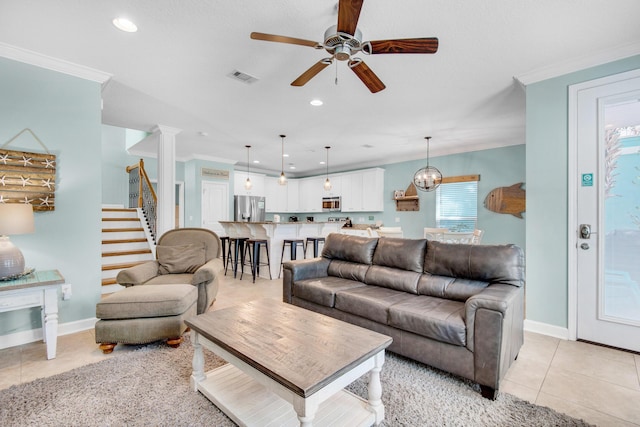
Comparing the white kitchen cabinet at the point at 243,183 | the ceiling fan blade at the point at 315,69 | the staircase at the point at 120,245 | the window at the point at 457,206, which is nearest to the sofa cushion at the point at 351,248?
the ceiling fan blade at the point at 315,69

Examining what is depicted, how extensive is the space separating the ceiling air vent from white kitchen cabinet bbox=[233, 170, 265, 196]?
4.78 m

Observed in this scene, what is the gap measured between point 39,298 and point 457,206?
664 centimetres

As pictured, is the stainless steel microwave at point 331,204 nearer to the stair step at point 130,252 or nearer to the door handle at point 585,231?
the stair step at point 130,252

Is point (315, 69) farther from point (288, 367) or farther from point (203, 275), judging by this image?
point (203, 275)

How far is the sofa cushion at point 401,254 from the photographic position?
2875 mm

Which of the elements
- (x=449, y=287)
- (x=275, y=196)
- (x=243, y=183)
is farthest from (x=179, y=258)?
(x=275, y=196)

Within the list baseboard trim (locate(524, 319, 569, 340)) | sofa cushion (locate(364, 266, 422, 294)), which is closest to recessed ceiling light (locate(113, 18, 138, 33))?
sofa cushion (locate(364, 266, 422, 294))

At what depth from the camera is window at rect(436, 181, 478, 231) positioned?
6012 millimetres

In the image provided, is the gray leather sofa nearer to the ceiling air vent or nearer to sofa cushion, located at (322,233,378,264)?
sofa cushion, located at (322,233,378,264)

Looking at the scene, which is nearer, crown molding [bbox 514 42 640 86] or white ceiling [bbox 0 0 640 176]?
white ceiling [bbox 0 0 640 176]

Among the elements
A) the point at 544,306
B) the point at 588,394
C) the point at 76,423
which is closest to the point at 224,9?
the point at 76,423

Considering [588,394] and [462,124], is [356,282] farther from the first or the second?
[462,124]

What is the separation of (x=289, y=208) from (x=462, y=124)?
573cm

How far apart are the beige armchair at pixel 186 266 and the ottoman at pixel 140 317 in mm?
385
